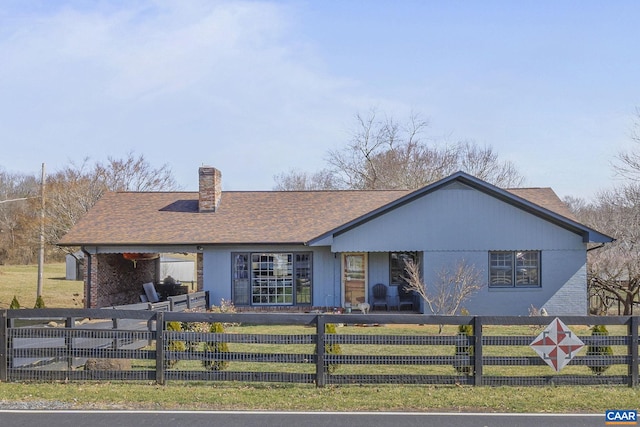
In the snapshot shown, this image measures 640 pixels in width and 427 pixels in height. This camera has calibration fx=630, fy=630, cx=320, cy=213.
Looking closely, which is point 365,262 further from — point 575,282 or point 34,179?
point 34,179

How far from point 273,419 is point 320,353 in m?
1.94

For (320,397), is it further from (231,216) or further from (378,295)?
(231,216)

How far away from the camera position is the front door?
22312mm

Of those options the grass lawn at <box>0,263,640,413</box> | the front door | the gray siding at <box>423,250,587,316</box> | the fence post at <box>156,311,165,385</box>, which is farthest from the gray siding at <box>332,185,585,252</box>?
the fence post at <box>156,311,165,385</box>

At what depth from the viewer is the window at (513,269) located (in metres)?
21.1

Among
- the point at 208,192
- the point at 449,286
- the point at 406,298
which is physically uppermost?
the point at 208,192

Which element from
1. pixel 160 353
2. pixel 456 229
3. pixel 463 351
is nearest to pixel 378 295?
pixel 456 229

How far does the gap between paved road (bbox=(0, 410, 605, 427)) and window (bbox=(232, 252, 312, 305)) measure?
46.9 feet

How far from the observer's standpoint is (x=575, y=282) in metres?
20.8

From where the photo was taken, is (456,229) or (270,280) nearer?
(456,229)

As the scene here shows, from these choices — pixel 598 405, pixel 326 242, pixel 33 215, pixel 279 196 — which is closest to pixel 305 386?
pixel 598 405

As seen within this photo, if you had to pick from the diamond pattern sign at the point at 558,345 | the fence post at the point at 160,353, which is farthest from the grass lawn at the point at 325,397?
the diamond pattern sign at the point at 558,345

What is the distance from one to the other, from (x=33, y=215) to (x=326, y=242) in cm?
2821

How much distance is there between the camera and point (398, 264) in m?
22.6
